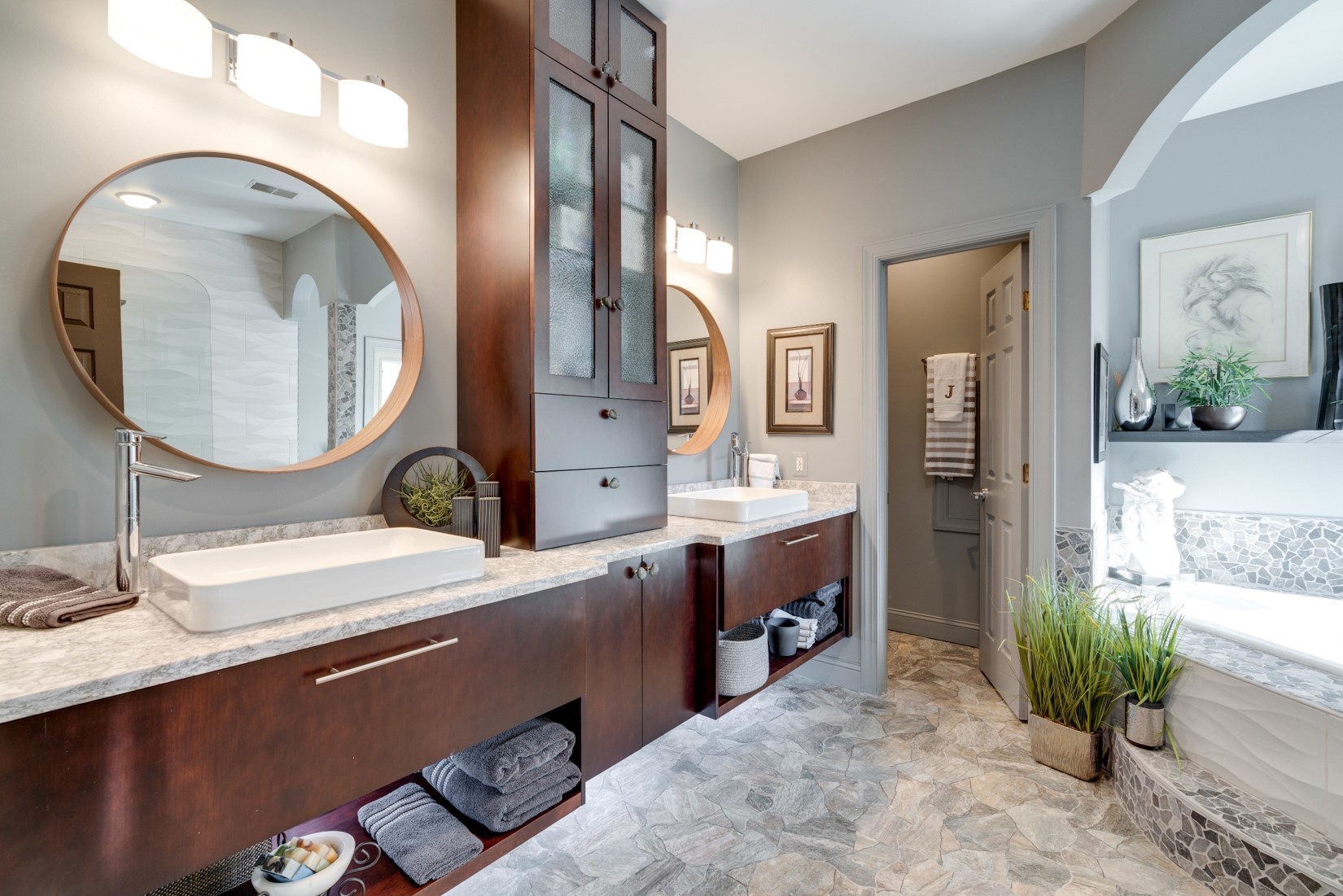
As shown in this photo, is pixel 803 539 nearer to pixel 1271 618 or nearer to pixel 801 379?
pixel 801 379

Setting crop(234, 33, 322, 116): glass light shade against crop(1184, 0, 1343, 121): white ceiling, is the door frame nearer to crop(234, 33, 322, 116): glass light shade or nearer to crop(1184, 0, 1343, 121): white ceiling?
crop(1184, 0, 1343, 121): white ceiling

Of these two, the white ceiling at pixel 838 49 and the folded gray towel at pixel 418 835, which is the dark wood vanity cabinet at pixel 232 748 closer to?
the folded gray towel at pixel 418 835

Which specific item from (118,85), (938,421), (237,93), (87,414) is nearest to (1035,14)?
(938,421)

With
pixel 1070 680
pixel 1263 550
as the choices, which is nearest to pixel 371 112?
pixel 1070 680

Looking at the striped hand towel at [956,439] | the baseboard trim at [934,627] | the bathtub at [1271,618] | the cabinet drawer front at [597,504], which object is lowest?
the baseboard trim at [934,627]

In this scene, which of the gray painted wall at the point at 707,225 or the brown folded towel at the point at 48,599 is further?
the gray painted wall at the point at 707,225

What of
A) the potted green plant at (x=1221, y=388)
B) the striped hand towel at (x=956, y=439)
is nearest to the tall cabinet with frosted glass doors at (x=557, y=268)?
the striped hand towel at (x=956, y=439)

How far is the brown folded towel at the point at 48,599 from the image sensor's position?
1014 millimetres

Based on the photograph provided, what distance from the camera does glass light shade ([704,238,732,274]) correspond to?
2.93m

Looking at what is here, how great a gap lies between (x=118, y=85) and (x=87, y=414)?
2.35ft

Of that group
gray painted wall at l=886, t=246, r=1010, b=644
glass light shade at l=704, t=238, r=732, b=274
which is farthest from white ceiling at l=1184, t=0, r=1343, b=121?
glass light shade at l=704, t=238, r=732, b=274

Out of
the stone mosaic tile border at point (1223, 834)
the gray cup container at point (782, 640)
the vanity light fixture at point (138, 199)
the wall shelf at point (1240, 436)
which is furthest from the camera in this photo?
the gray cup container at point (782, 640)

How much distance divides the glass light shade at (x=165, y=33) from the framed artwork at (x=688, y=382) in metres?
1.91

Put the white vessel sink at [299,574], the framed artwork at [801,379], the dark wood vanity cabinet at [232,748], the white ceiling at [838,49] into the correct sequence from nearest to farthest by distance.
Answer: the dark wood vanity cabinet at [232,748] → the white vessel sink at [299,574] → the white ceiling at [838,49] → the framed artwork at [801,379]
